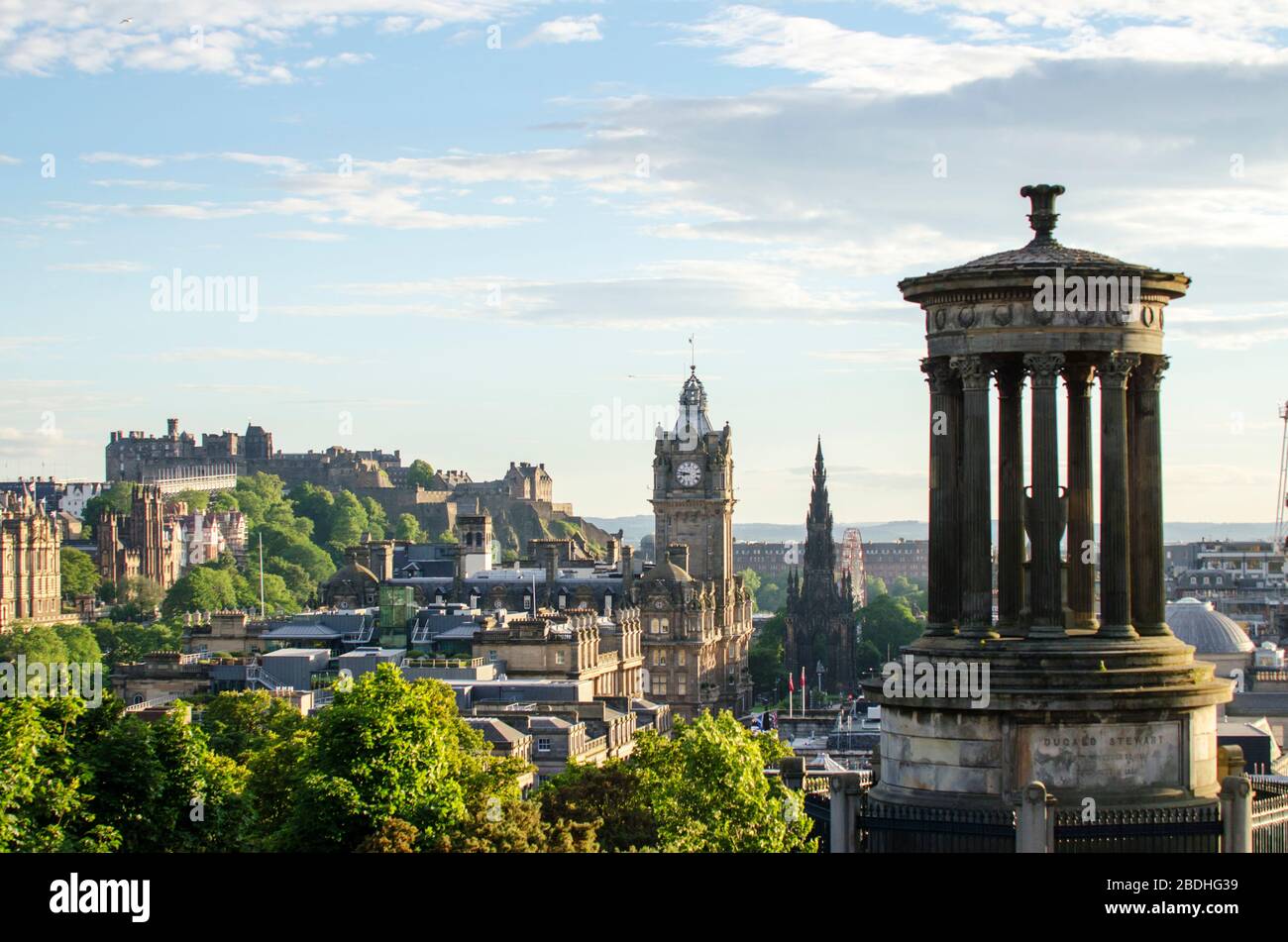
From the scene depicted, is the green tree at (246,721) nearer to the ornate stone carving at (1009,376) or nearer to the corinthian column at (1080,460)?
the ornate stone carving at (1009,376)

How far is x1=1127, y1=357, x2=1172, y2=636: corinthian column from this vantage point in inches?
1636

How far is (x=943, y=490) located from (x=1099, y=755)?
491 centimetres

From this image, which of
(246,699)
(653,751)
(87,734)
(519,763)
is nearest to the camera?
(87,734)

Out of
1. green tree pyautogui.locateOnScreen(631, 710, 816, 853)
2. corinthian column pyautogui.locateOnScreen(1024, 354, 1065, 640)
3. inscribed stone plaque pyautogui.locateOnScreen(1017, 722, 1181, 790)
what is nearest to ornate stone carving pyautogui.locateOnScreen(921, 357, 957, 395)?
corinthian column pyautogui.locateOnScreen(1024, 354, 1065, 640)

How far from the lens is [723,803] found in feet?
187

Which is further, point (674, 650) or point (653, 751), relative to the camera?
point (674, 650)

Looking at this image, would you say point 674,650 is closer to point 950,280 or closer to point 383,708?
point 383,708

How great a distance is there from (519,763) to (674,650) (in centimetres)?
10514

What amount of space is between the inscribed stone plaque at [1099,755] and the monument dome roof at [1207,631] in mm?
114269

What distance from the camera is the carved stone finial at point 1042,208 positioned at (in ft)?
139

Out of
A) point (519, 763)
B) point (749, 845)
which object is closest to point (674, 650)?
point (519, 763)

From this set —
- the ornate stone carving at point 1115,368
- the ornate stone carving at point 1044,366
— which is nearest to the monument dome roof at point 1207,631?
the ornate stone carving at point 1115,368

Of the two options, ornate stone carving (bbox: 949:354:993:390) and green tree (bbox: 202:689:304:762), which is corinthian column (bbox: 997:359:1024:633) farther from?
green tree (bbox: 202:689:304:762)
